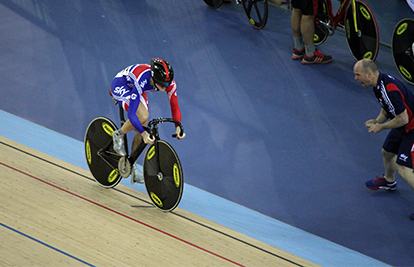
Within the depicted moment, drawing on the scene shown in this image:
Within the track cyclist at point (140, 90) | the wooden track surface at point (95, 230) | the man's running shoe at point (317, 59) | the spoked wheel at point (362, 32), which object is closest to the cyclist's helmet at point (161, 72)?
the track cyclist at point (140, 90)

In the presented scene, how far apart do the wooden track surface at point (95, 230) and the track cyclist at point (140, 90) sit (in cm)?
40

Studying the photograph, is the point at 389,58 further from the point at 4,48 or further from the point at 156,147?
the point at 4,48

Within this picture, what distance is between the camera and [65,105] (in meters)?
5.07

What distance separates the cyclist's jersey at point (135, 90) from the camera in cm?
316

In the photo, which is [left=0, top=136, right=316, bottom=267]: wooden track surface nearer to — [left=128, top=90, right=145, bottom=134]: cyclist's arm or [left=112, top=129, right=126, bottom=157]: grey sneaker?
[left=112, top=129, right=126, bottom=157]: grey sneaker

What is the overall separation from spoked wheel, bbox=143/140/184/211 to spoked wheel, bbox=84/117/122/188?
0.32 meters

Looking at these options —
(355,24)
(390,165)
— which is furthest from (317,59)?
(390,165)

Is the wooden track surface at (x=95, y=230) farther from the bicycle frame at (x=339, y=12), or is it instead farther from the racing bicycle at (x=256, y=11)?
the racing bicycle at (x=256, y=11)

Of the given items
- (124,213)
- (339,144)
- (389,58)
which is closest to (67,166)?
(124,213)

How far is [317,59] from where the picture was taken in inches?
227

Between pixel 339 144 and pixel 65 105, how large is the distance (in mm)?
2908

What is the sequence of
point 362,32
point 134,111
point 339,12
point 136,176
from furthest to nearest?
point 339,12 < point 362,32 < point 136,176 < point 134,111

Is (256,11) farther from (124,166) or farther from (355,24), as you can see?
(124,166)

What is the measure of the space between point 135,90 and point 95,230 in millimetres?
967
